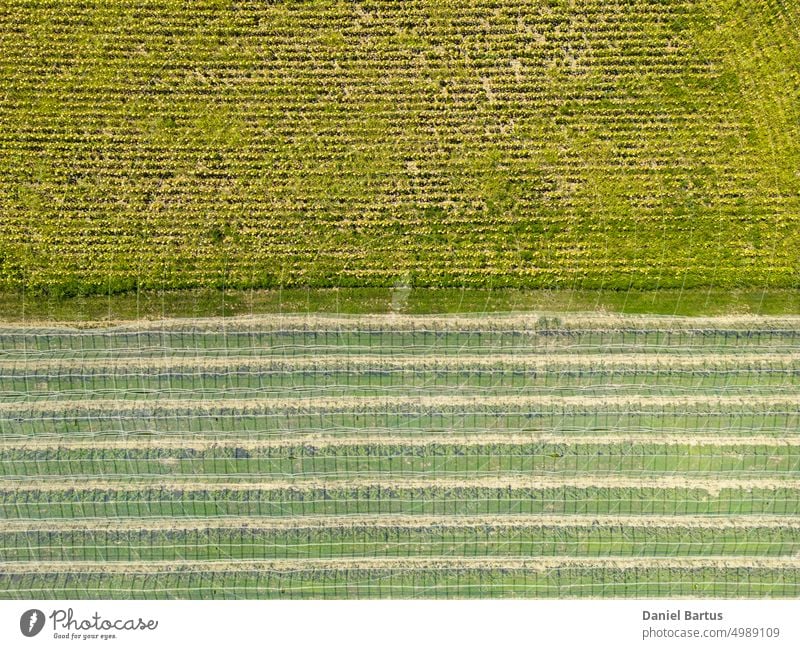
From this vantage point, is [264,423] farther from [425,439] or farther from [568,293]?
[568,293]

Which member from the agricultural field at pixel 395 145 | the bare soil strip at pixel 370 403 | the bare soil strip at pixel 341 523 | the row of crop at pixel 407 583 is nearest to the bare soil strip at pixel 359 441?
the bare soil strip at pixel 370 403

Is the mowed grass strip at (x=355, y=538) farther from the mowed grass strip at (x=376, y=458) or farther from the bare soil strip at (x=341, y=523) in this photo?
the mowed grass strip at (x=376, y=458)

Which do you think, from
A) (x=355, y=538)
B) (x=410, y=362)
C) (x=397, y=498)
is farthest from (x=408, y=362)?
(x=355, y=538)

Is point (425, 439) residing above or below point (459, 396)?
below

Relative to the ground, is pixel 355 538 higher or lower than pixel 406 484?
lower
